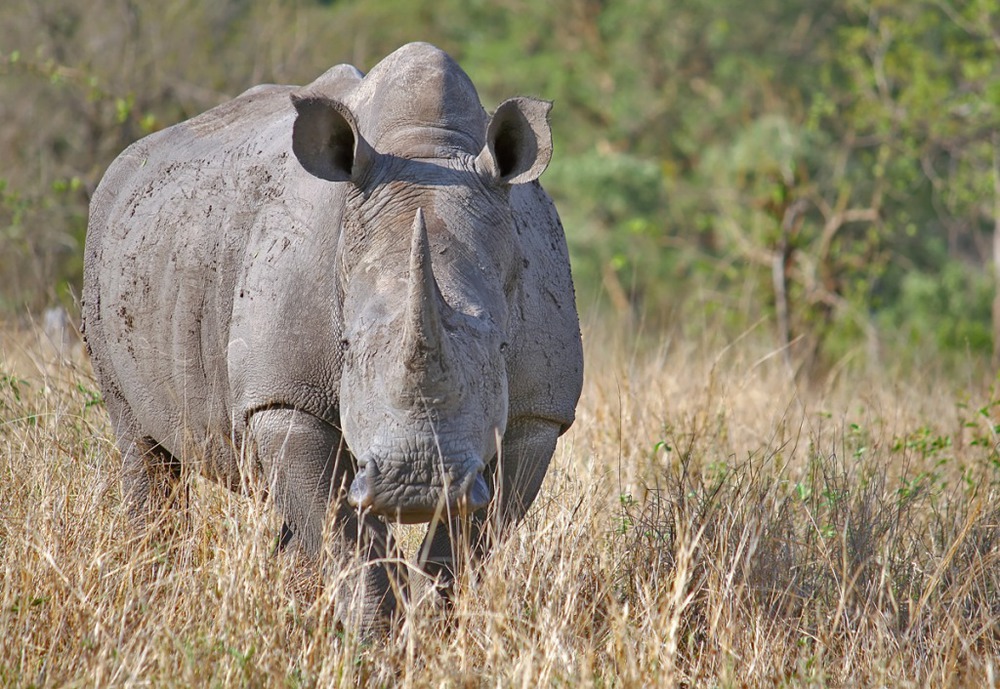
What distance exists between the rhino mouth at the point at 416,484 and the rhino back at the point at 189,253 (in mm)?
935

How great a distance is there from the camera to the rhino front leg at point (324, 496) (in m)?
4.32

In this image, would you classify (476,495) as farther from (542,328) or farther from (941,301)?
(941,301)

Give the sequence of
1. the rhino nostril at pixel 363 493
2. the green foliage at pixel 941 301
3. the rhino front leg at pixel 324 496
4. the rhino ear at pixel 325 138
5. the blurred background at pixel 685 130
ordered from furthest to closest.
A: 1. the green foliage at pixel 941 301
2. the blurred background at pixel 685 130
3. the rhino front leg at pixel 324 496
4. the rhino ear at pixel 325 138
5. the rhino nostril at pixel 363 493

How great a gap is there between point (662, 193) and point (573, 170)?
155 centimetres

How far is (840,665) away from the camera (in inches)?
164

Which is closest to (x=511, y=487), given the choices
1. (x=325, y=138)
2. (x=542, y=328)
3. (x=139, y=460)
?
(x=542, y=328)

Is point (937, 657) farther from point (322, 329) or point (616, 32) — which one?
point (616, 32)

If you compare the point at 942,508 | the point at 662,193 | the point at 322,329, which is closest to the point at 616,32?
the point at 662,193

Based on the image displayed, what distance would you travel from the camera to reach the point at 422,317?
12.0 ft

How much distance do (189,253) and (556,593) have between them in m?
1.90

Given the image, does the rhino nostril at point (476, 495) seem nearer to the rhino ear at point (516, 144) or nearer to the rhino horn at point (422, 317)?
the rhino horn at point (422, 317)

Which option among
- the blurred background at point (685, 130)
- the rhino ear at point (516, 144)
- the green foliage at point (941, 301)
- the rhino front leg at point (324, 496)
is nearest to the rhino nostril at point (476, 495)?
the rhino front leg at point (324, 496)

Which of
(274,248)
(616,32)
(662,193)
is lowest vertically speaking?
(662,193)

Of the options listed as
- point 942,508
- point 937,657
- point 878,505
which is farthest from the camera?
point 942,508
